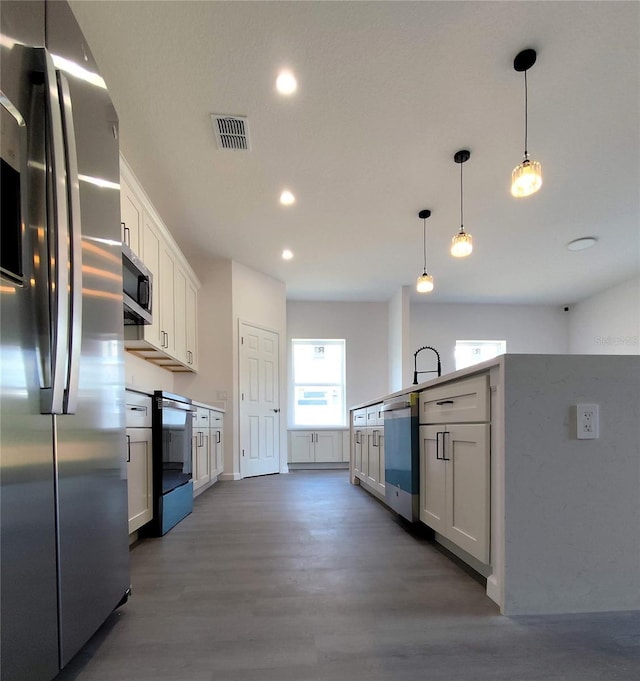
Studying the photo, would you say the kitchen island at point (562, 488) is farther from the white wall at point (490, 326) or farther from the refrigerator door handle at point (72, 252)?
the white wall at point (490, 326)

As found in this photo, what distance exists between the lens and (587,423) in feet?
5.01

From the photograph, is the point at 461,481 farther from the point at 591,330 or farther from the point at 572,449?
the point at 591,330

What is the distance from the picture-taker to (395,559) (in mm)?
2039

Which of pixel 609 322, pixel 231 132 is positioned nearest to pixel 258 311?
pixel 231 132

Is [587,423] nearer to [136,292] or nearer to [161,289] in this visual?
[136,292]

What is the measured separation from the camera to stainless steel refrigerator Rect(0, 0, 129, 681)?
0.91 m

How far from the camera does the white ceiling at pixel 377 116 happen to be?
2035 millimetres

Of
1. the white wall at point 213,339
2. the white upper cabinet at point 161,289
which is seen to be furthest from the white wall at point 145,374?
the white wall at point 213,339

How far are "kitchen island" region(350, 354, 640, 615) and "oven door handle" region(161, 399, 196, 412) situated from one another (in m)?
2.05

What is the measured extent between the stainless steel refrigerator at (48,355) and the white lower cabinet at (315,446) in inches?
215

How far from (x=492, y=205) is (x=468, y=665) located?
147 inches

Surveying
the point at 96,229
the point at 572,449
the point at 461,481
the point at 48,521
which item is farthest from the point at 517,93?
the point at 48,521

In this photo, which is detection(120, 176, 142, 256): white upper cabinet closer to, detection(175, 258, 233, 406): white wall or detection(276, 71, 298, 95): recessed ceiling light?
detection(276, 71, 298, 95): recessed ceiling light

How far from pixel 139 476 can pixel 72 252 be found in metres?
1.68
